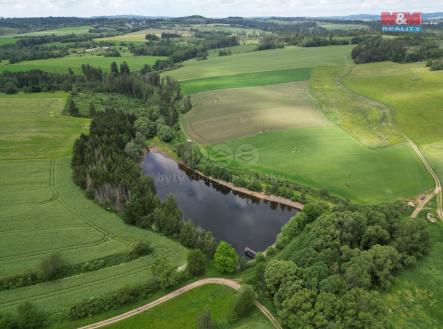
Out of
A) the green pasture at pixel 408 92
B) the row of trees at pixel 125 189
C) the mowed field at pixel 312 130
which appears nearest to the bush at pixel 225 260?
the row of trees at pixel 125 189

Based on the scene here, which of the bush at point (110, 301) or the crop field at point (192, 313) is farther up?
the bush at point (110, 301)

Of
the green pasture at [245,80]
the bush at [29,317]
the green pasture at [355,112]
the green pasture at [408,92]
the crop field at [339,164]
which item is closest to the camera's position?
the bush at [29,317]

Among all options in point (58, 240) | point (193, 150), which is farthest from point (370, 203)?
point (58, 240)

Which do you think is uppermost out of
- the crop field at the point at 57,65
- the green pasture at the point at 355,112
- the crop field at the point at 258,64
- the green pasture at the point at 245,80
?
the crop field at the point at 57,65

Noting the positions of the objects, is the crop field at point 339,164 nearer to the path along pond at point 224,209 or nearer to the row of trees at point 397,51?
the path along pond at point 224,209

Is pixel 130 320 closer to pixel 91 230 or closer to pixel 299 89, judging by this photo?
pixel 91 230

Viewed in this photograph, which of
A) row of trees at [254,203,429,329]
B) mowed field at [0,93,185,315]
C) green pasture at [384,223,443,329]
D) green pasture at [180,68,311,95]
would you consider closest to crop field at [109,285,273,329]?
row of trees at [254,203,429,329]

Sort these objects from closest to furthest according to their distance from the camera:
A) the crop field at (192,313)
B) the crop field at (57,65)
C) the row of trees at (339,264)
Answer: the row of trees at (339,264)
the crop field at (192,313)
the crop field at (57,65)

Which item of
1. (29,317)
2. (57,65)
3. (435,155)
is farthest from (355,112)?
(57,65)
